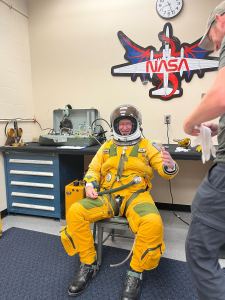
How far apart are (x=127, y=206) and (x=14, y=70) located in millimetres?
2121

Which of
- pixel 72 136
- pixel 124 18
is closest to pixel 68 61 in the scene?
pixel 124 18

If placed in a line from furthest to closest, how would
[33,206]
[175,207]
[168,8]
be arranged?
[175,207]
[33,206]
[168,8]

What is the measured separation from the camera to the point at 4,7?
2670mm

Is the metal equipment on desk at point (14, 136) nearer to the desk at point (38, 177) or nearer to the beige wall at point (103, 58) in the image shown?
the desk at point (38, 177)

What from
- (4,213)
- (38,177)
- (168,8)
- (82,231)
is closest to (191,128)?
(82,231)

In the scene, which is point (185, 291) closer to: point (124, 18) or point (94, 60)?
point (94, 60)

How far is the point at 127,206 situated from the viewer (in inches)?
68.9

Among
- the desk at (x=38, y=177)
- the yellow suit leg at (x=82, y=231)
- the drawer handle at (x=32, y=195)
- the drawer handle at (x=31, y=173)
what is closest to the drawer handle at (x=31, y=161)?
the desk at (x=38, y=177)

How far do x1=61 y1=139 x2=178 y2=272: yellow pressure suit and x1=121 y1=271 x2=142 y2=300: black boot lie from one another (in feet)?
0.15

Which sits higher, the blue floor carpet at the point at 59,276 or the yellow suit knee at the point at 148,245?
the yellow suit knee at the point at 148,245

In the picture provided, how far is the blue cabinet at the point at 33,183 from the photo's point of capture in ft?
8.21

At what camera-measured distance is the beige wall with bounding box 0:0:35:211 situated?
269cm

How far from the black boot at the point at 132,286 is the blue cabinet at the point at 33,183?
1.21 m

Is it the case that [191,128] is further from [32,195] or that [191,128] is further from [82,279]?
[32,195]
